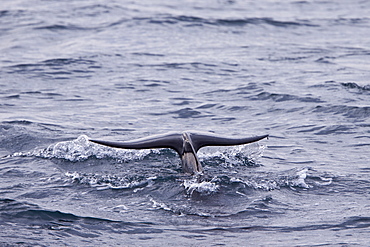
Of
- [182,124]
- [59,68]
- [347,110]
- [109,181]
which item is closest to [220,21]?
[59,68]

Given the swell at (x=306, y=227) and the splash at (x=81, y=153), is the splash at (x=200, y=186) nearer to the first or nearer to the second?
the swell at (x=306, y=227)

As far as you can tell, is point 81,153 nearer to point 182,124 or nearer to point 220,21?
point 182,124

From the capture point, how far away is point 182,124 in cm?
1388

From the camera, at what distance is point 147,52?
21516mm

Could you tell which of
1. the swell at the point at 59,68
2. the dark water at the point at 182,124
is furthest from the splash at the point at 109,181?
the swell at the point at 59,68

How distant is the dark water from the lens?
8461 millimetres

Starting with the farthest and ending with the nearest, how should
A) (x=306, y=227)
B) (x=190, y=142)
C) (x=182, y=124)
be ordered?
(x=182, y=124)
(x=190, y=142)
(x=306, y=227)

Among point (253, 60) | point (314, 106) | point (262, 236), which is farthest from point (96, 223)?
point (253, 60)

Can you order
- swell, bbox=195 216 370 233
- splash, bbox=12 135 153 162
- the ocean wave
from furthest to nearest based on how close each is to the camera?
1. the ocean wave
2. splash, bbox=12 135 153 162
3. swell, bbox=195 216 370 233

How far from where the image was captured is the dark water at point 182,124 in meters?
8.46

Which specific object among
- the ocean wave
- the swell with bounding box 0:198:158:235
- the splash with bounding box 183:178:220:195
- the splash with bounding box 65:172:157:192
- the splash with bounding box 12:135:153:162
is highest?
the splash with bounding box 183:178:220:195

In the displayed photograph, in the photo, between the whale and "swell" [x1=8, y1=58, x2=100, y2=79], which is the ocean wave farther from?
"swell" [x1=8, y1=58, x2=100, y2=79]

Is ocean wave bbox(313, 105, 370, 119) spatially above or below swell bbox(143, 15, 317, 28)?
below

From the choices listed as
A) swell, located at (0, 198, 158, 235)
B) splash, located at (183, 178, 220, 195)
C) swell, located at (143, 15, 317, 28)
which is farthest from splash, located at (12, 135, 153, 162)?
swell, located at (143, 15, 317, 28)
